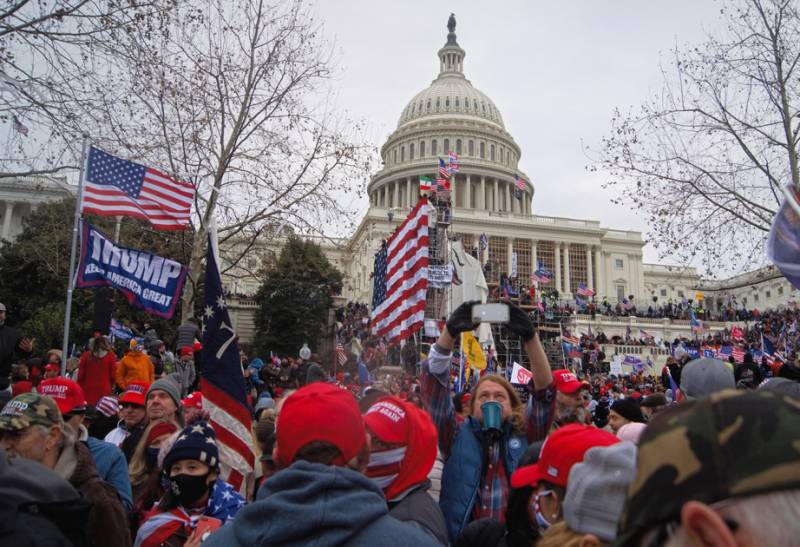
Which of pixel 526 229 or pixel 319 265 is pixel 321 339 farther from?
pixel 526 229

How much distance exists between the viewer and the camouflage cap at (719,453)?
83 cm

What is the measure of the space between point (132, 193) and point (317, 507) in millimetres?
7964

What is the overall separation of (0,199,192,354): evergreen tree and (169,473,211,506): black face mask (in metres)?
24.1

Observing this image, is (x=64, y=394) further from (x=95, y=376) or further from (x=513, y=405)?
(x=95, y=376)

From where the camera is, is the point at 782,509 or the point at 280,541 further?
the point at 280,541

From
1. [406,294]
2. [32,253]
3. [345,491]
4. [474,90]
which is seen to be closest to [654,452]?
[345,491]

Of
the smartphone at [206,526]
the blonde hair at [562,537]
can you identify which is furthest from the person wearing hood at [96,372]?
the blonde hair at [562,537]

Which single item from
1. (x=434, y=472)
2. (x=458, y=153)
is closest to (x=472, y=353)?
(x=434, y=472)

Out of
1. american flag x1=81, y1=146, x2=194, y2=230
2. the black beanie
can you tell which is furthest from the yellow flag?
the black beanie

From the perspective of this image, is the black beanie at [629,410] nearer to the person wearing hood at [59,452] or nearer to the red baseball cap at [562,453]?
the red baseball cap at [562,453]

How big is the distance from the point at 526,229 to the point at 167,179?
220 ft

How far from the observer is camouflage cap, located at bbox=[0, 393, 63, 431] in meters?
2.83

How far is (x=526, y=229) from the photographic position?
73688 mm

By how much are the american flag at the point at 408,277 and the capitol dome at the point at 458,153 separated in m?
65.5
